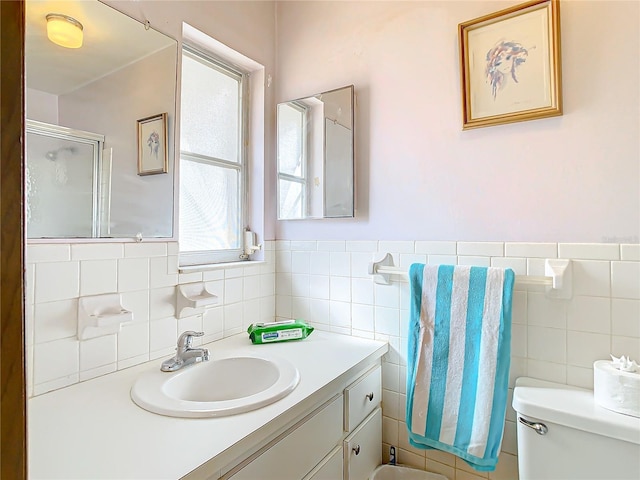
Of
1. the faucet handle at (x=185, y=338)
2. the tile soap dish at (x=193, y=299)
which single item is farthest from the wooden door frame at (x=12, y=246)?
the tile soap dish at (x=193, y=299)

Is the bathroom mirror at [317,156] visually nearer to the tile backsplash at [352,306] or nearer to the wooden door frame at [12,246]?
the tile backsplash at [352,306]

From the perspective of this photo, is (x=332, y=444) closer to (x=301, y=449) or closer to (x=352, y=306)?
(x=301, y=449)

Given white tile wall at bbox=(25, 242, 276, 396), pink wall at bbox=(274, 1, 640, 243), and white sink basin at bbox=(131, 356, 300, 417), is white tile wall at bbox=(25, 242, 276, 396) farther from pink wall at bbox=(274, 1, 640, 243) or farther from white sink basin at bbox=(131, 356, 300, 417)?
pink wall at bbox=(274, 1, 640, 243)

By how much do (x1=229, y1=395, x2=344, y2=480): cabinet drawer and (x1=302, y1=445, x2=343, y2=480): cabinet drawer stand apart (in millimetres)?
20

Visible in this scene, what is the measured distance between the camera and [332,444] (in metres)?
1.11

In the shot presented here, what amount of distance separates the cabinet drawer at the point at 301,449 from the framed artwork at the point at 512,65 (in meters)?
1.09

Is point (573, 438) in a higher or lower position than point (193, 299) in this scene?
lower

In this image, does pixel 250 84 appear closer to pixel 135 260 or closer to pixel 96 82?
pixel 96 82

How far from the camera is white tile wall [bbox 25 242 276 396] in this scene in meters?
0.95

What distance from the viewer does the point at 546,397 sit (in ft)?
3.46

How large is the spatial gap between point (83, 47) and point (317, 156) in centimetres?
89

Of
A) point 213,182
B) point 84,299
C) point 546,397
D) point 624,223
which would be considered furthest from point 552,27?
point 84,299

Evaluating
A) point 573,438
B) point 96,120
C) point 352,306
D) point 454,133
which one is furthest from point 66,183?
point 573,438

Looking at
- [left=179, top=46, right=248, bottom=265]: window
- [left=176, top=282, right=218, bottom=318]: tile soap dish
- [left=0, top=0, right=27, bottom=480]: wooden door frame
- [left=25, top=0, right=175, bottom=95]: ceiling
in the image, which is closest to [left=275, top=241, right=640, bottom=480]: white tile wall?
[left=179, top=46, right=248, bottom=265]: window
